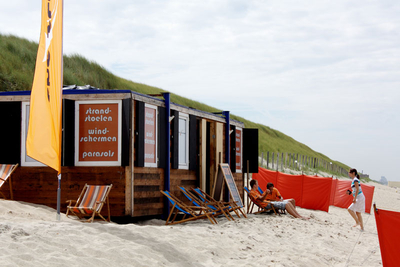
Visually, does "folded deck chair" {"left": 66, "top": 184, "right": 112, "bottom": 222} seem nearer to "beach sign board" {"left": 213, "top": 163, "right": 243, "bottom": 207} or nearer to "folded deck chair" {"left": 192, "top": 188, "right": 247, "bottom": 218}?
"folded deck chair" {"left": 192, "top": 188, "right": 247, "bottom": 218}

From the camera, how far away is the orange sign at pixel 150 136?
8930 millimetres

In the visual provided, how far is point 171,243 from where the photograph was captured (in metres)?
6.25

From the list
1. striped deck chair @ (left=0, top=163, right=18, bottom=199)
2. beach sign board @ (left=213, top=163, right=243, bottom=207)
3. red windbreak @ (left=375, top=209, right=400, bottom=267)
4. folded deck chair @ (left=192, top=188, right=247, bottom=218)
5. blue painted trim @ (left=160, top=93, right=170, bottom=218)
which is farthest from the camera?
beach sign board @ (left=213, top=163, right=243, bottom=207)

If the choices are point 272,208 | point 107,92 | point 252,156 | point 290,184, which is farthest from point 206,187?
point 290,184

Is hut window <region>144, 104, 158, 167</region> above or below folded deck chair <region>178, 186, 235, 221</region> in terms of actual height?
above

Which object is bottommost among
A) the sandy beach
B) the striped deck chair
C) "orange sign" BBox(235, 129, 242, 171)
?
the sandy beach

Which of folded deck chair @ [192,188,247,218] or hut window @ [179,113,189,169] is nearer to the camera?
folded deck chair @ [192,188,247,218]

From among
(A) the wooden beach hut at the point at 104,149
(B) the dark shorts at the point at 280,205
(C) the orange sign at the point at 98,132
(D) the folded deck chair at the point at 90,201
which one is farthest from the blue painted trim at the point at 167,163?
(B) the dark shorts at the point at 280,205

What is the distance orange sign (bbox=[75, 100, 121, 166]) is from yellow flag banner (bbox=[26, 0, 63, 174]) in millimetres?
1923

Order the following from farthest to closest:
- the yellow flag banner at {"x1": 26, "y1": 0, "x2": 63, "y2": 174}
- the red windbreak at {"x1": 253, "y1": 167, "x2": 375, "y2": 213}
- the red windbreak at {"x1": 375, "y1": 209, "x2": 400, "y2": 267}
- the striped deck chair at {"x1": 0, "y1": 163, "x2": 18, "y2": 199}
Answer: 1. the red windbreak at {"x1": 253, "y1": 167, "x2": 375, "y2": 213}
2. the striped deck chair at {"x1": 0, "y1": 163, "x2": 18, "y2": 199}
3. the yellow flag banner at {"x1": 26, "y1": 0, "x2": 63, "y2": 174}
4. the red windbreak at {"x1": 375, "y1": 209, "x2": 400, "y2": 267}

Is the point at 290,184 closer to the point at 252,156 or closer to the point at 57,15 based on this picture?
the point at 252,156

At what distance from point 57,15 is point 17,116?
114 inches

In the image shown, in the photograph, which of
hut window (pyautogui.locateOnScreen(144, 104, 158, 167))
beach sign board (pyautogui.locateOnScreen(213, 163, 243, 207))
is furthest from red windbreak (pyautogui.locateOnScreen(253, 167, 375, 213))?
hut window (pyautogui.locateOnScreen(144, 104, 158, 167))

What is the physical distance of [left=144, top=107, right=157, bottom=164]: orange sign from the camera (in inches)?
352
